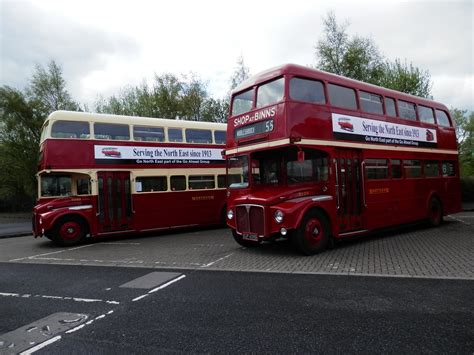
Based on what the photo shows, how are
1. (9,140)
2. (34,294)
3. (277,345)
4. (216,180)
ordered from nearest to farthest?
A: (277,345), (34,294), (216,180), (9,140)

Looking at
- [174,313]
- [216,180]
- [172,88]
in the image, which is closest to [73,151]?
[216,180]

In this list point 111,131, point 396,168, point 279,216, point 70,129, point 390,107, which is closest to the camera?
point 279,216

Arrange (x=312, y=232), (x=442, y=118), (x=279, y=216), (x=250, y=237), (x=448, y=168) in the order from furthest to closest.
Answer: (x=448, y=168) < (x=442, y=118) < (x=250, y=237) < (x=312, y=232) < (x=279, y=216)

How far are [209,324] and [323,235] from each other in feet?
16.9

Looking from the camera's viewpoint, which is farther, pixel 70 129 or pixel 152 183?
pixel 152 183

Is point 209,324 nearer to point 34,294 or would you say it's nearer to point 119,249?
point 34,294

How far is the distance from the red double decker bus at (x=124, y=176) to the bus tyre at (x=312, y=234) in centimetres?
737

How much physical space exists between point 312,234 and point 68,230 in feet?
26.8

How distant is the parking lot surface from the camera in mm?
7605

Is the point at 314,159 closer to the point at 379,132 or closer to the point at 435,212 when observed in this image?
the point at 379,132

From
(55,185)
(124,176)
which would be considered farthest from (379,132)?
(55,185)

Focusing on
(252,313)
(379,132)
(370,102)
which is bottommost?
(252,313)

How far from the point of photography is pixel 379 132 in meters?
11.3

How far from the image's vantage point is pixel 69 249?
1241 centimetres
